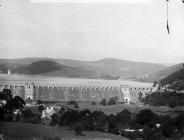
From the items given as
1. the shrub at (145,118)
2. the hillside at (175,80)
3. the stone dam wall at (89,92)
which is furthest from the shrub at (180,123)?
the stone dam wall at (89,92)

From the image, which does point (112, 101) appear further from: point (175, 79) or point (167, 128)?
point (167, 128)

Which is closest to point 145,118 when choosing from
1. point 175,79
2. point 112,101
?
point 112,101

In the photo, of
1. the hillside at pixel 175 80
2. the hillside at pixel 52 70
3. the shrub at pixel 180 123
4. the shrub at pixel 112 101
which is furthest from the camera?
the hillside at pixel 175 80

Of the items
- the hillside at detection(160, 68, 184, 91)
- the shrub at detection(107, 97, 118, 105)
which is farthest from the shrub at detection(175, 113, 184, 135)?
the hillside at detection(160, 68, 184, 91)

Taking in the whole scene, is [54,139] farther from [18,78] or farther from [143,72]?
[143,72]

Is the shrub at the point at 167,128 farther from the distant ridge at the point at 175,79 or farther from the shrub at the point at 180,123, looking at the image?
the distant ridge at the point at 175,79

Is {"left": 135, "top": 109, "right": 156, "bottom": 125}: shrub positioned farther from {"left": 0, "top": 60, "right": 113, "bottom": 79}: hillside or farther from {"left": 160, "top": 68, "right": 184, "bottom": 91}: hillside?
{"left": 160, "top": 68, "right": 184, "bottom": 91}: hillside
